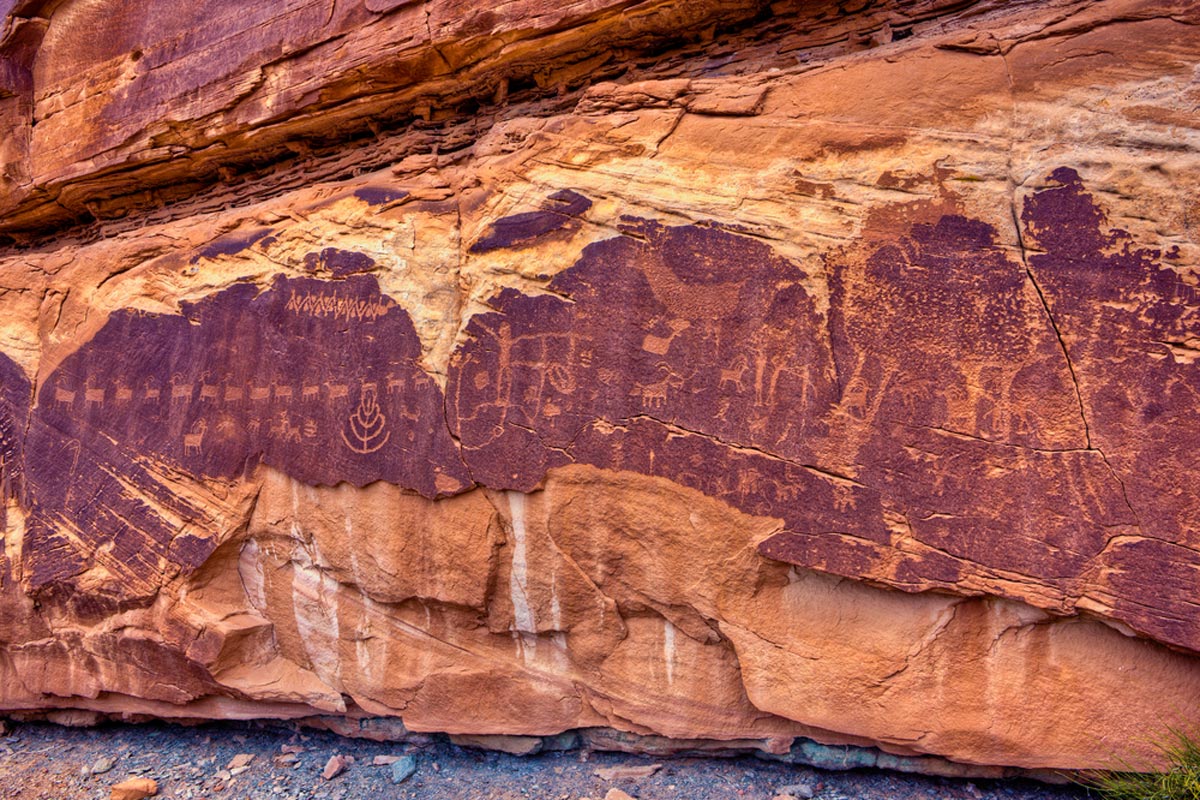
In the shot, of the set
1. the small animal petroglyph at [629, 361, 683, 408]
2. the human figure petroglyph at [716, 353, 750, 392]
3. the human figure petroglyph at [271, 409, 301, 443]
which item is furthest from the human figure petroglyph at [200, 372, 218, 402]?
the human figure petroglyph at [716, 353, 750, 392]

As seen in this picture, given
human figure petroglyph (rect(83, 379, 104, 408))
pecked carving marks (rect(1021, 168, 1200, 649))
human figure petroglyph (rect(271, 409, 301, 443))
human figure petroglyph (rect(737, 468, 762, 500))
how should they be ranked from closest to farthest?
pecked carving marks (rect(1021, 168, 1200, 649)) < human figure petroglyph (rect(737, 468, 762, 500)) < human figure petroglyph (rect(271, 409, 301, 443)) < human figure petroglyph (rect(83, 379, 104, 408))

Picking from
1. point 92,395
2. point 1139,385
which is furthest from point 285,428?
point 1139,385

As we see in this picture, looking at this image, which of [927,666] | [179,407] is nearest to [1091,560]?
[927,666]

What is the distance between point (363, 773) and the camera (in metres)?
3.81

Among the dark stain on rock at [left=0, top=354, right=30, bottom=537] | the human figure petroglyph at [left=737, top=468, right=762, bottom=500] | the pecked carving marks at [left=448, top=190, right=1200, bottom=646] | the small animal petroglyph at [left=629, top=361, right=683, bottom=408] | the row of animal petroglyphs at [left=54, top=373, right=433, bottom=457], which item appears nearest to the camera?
the pecked carving marks at [left=448, top=190, right=1200, bottom=646]

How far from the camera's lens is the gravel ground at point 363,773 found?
10.6 ft

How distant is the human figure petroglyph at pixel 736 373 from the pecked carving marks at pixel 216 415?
1157 millimetres

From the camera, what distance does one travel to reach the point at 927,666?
2893 millimetres

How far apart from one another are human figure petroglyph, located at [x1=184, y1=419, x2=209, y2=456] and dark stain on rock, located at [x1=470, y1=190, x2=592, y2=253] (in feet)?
5.40

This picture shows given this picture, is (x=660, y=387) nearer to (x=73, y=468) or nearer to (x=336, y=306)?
(x=336, y=306)

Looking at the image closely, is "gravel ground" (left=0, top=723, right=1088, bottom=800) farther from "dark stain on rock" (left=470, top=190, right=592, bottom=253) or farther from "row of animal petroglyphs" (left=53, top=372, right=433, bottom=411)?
"dark stain on rock" (left=470, top=190, right=592, bottom=253)

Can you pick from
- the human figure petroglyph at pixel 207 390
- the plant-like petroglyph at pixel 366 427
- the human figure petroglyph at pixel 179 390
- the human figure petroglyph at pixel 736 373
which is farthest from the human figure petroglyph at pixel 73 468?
the human figure petroglyph at pixel 736 373

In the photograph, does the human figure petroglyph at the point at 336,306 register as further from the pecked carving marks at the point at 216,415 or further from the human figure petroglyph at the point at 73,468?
the human figure petroglyph at the point at 73,468

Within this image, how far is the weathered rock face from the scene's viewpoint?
2695mm
